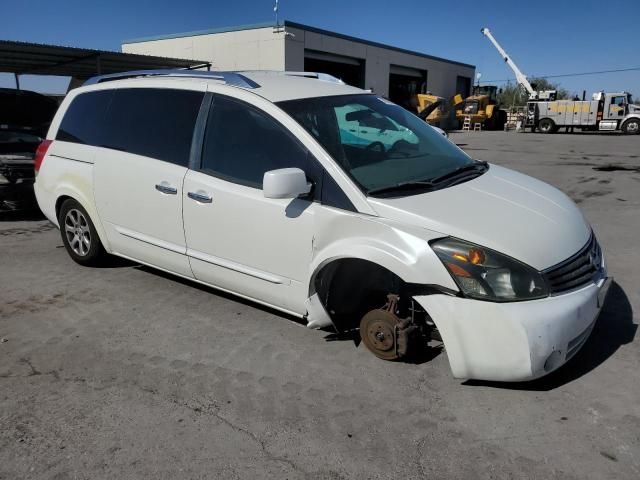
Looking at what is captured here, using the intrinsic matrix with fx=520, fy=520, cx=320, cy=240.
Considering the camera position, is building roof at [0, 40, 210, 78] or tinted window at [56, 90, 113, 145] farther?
building roof at [0, 40, 210, 78]

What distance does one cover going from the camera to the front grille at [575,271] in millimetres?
2754

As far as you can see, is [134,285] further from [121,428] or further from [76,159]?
[121,428]

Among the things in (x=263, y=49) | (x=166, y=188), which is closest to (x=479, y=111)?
(x=263, y=49)

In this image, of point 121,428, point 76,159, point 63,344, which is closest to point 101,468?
point 121,428

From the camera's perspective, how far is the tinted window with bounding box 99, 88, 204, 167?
12.9 feet

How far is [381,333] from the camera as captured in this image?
3.23 m

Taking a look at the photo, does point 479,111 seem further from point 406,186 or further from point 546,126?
point 406,186

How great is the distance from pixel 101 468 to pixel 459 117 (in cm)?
4053

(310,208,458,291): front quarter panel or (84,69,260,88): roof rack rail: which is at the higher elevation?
(84,69,260,88): roof rack rail

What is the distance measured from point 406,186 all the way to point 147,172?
2.09 meters

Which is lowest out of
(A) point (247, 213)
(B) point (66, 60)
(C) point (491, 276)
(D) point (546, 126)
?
(D) point (546, 126)

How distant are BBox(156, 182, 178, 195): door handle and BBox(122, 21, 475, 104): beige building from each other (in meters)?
20.6

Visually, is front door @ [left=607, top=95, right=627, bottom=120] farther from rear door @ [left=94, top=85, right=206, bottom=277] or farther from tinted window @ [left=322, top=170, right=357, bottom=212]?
tinted window @ [left=322, top=170, right=357, bottom=212]

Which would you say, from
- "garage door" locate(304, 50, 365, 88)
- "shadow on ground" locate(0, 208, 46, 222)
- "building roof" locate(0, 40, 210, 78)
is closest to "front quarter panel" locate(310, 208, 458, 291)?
"shadow on ground" locate(0, 208, 46, 222)
